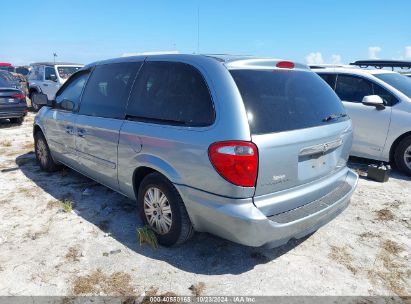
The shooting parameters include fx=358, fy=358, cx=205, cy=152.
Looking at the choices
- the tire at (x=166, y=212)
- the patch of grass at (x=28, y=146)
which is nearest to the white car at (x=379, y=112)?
the tire at (x=166, y=212)

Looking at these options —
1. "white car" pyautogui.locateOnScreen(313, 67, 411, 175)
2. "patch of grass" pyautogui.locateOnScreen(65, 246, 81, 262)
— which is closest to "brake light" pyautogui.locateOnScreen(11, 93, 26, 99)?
"patch of grass" pyautogui.locateOnScreen(65, 246, 81, 262)

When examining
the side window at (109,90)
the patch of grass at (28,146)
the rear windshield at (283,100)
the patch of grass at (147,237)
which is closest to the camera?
the rear windshield at (283,100)

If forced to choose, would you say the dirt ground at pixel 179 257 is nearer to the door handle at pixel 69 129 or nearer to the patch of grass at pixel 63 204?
the patch of grass at pixel 63 204

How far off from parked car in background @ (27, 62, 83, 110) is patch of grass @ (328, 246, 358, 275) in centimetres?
1127

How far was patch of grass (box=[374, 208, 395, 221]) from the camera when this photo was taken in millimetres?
4266

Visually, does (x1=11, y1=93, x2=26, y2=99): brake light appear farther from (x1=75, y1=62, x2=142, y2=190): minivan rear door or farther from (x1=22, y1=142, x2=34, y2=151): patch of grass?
(x1=75, y1=62, x2=142, y2=190): minivan rear door

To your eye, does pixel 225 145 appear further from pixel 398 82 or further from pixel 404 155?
pixel 398 82

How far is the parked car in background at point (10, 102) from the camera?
33.1 ft

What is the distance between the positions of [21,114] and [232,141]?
9.79 metres

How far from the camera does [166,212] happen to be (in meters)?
3.38

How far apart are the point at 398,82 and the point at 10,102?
32.2ft

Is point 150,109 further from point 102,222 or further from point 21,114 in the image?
point 21,114

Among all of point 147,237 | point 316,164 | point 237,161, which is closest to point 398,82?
point 316,164

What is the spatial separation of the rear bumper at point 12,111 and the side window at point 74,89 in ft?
19.6
